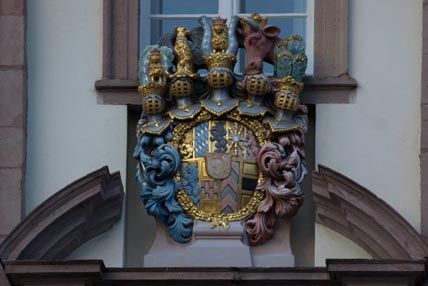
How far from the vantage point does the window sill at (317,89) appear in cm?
1570

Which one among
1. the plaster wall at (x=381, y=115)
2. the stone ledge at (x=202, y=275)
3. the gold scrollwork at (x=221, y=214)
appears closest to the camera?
the stone ledge at (x=202, y=275)

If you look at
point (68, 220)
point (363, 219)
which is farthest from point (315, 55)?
point (68, 220)

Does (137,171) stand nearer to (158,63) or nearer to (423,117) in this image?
(158,63)

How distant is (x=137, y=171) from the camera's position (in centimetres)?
1552

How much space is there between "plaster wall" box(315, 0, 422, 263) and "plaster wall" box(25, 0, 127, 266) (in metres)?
1.16

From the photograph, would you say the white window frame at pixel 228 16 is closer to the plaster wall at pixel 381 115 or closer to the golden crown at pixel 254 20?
the plaster wall at pixel 381 115

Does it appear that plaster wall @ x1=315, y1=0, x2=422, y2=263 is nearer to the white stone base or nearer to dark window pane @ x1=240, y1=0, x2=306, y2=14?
the white stone base

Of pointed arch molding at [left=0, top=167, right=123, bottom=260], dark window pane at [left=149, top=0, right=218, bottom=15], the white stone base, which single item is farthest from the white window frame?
the white stone base

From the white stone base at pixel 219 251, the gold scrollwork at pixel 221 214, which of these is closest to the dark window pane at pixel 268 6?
the gold scrollwork at pixel 221 214

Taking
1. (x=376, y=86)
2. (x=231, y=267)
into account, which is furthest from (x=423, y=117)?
(x=231, y=267)

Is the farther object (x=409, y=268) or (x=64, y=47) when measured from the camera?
(x=64, y=47)

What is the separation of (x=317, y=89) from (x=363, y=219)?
0.85m

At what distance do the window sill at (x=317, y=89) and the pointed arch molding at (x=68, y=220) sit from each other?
1.60ft

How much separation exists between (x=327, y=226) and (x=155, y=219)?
95 cm
